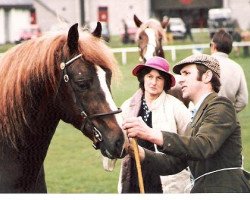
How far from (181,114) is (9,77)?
5.57ft

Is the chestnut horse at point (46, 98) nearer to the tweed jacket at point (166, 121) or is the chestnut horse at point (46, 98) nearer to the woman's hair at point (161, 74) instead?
the woman's hair at point (161, 74)

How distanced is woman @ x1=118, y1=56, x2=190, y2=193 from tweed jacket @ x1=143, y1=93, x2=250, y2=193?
121cm

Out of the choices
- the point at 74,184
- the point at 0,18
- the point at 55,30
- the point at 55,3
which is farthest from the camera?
the point at 55,3

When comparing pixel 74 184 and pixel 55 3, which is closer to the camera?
pixel 74 184

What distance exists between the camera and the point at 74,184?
8.38 meters

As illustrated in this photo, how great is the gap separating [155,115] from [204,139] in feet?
5.24

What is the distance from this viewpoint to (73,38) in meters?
4.02

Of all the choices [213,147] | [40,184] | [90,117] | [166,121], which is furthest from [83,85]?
[166,121]

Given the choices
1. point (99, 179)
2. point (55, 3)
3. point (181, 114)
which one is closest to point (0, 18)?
point (55, 3)

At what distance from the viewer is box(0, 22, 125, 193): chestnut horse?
400 cm

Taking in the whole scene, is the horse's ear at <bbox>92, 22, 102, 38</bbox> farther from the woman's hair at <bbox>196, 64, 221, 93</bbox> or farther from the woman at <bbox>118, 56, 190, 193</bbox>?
the woman at <bbox>118, 56, 190, 193</bbox>

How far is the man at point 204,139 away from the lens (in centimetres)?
375

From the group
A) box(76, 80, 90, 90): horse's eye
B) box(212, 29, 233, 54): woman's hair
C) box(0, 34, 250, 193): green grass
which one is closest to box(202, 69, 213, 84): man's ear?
box(76, 80, 90, 90): horse's eye
